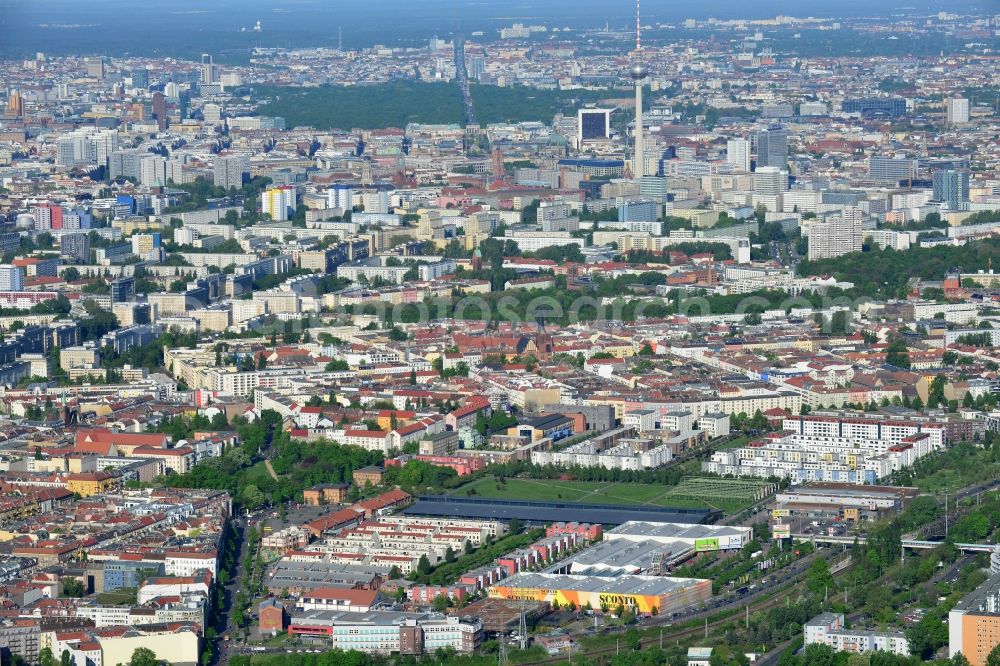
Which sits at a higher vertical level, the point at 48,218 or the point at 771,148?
the point at 771,148

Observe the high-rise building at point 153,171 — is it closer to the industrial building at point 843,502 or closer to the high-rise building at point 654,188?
the high-rise building at point 654,188

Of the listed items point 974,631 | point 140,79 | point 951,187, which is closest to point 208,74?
point 140,79

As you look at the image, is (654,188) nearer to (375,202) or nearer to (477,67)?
(375,202)

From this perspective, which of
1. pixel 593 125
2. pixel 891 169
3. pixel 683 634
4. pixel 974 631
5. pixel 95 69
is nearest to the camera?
pixel 974 631

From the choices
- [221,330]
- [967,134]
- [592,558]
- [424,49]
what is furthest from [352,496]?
[424,49]

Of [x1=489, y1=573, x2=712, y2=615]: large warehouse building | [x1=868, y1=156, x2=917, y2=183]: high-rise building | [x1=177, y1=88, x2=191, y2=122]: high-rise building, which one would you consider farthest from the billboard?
[x1=177, y1=88, x2=191, y2=122]: high-rise building

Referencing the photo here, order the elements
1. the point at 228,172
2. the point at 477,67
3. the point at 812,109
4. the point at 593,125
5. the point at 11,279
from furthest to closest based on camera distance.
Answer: the point at 477,67, the point at 812,109, the point at 593,125, the point at 228,172, the point at 11,279

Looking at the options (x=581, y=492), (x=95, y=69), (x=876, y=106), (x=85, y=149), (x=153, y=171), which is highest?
(x=95, y=69)

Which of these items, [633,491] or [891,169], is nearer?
[633,491]
